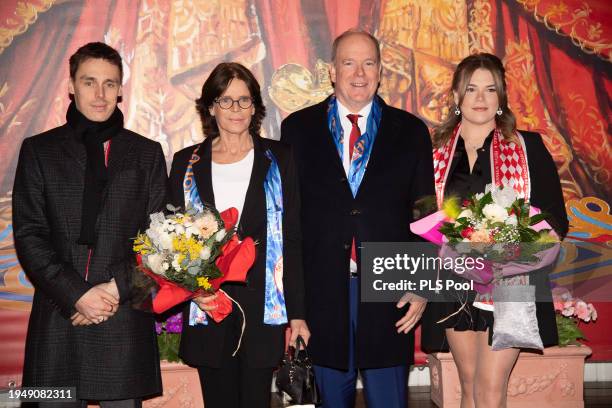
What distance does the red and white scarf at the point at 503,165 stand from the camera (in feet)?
11.4

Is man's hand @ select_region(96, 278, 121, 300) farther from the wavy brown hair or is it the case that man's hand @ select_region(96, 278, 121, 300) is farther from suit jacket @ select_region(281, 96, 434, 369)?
A: the wavy brown hair

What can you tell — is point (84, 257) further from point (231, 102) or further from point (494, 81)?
point (494, 81)

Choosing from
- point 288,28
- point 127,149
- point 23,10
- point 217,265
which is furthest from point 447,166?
point 23,10

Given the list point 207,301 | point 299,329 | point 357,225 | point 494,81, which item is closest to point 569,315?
point 494,81

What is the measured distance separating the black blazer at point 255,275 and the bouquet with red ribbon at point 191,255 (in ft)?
0.42

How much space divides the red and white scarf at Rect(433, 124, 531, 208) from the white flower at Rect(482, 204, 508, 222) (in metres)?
0.43

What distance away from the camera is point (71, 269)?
293cm

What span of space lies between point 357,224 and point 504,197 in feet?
2.18

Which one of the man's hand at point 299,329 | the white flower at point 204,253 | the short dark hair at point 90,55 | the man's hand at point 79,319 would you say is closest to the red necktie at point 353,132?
the man's hand at point 299,329

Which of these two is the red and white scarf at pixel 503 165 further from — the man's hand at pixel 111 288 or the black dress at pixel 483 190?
the man's hand at pixel 111 288

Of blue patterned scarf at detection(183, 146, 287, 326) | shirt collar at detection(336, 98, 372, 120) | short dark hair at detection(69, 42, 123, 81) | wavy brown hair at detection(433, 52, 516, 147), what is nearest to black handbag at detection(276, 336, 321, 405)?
blue patterned scarf at detection(183, 146, 287, 326)

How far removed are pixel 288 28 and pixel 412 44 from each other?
0.90 meters

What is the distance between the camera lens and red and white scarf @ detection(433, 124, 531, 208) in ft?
11.4

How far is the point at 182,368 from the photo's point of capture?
14.7 ft
